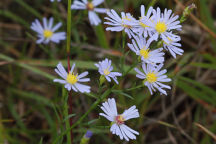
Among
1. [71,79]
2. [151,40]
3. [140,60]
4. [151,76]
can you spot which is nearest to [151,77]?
[151,76]

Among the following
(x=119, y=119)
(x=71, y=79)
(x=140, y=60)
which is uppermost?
(x=140, y=60)

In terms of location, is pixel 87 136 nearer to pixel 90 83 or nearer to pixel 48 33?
pixel 90 83

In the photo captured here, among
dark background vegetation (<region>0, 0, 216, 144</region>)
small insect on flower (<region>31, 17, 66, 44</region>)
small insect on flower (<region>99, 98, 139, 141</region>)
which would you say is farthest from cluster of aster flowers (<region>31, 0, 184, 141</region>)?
small insect on flower (<region>31, 17, 66, 44</region>)

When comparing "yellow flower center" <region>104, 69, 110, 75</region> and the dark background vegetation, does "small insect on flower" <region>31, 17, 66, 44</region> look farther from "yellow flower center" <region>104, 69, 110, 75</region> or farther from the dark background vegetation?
"yellow flower center" <region>104, 69, 110, 75</region>

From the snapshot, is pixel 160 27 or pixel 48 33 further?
pixel 48 33

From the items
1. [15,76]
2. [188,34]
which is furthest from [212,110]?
[15,76]

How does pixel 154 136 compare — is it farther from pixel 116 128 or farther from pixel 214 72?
pixel 116 128
